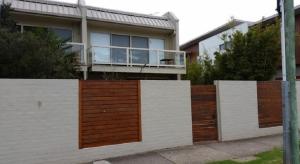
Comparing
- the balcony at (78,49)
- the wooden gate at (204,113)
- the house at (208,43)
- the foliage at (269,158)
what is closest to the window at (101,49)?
the balcony at (78,49)

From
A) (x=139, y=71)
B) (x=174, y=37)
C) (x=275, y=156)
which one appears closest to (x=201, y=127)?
(x=275, y=156)

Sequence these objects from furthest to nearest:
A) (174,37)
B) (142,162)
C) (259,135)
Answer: (174,37) < (259,135) < (142,162)

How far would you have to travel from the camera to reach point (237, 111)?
10.4 meters

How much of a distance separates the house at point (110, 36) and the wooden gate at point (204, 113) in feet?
16.3

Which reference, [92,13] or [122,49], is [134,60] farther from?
[92,13]

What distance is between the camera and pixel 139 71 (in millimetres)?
14250

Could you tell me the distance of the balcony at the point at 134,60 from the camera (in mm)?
13500

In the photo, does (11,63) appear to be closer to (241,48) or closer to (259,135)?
(259,135)

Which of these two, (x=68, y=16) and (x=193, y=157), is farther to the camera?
(x=68, y=16)

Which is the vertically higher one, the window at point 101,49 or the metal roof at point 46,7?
the metal roof at point 46,7

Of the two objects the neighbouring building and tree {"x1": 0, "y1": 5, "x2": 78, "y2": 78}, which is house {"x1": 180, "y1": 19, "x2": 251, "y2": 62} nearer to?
the neighbouring building

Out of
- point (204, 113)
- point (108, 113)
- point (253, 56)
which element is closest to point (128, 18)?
point (253, 56)

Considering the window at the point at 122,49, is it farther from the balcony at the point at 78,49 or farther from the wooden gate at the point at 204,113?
the wooden gate at the point at 204,113

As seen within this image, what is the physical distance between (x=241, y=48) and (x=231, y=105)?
4.57 metres
